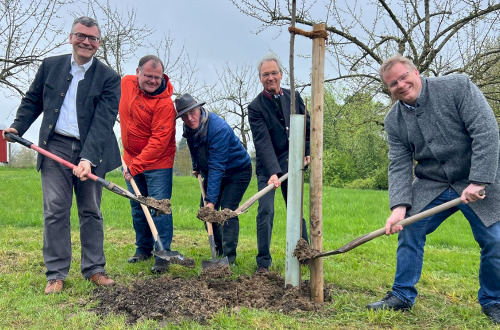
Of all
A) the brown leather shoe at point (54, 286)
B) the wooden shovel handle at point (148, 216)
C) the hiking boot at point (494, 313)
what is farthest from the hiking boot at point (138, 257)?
the hiking boot at point (494, 313)

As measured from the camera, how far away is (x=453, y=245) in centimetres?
796

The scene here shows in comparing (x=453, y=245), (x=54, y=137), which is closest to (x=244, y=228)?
(x=453, y=245)

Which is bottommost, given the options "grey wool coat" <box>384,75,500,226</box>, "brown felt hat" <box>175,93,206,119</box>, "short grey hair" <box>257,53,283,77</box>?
"grey wool coat" <box>384,75,500,226</box>

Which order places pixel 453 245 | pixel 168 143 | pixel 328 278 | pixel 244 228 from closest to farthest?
1. pixel 328 278
2. pixel 168 143
3. pixel 453 245
4. pixel 244 228

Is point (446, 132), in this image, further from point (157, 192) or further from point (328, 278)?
point (157, 192)

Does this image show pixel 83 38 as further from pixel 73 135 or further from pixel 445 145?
pixel 445 145

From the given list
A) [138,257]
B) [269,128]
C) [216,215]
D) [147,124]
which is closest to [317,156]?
[216,215]

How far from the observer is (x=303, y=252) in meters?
3.74

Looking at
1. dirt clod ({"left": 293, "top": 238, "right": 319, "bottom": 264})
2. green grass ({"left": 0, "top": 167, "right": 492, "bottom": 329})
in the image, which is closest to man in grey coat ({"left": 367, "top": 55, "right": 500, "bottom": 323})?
green grass ({"left": 0, "top": 167, "right": 492, "bottom": 329})

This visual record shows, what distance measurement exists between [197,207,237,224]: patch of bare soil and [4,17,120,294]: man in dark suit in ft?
3.19

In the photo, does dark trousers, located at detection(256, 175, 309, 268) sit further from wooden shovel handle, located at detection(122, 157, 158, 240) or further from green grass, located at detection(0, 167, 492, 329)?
wooden shovel handle, located at detection(122, 157, 158, 240)

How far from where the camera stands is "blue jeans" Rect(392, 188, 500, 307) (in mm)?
3408

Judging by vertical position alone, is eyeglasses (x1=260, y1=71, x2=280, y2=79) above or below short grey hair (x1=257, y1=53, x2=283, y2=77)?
below

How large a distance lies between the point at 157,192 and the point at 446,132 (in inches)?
112
